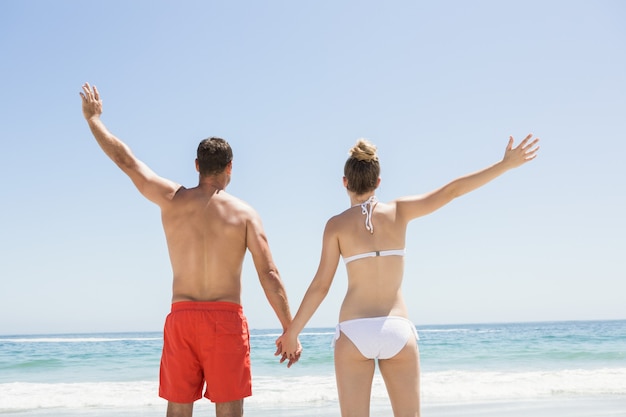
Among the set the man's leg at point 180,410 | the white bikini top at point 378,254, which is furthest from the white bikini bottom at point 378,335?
the man's leg at point 180,410

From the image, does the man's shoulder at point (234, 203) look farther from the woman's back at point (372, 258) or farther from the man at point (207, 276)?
the woman's back at point (372, 258)

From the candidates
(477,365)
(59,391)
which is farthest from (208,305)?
(477,365)

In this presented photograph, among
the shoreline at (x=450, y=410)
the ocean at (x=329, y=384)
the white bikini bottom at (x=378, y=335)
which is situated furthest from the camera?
the ocean at (x=329, y=384)

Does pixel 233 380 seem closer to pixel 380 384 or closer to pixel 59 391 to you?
pixel 380 384

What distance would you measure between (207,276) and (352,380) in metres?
1.01

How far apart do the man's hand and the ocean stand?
16.6ft

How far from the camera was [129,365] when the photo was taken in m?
15.6

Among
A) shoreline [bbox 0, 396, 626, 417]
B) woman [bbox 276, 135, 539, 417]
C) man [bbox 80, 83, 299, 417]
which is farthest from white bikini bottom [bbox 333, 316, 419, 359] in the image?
shoreline [bbox 0, 396, 626, 417]

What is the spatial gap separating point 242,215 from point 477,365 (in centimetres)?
1228

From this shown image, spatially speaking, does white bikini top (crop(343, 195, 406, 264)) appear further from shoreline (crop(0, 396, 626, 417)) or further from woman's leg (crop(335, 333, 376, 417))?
shoreline (crop(0, 396, 626, 417))

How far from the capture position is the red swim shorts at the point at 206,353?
3686mm

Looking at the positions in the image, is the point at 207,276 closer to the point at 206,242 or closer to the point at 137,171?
the point at 206,242

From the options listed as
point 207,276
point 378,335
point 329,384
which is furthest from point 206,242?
point 329,384

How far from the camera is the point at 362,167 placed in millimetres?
3670
